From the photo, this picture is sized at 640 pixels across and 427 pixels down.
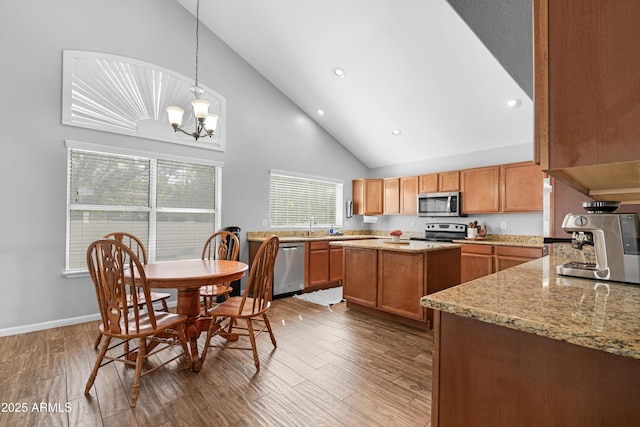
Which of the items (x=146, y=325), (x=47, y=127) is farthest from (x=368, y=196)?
(x=47, y=127)

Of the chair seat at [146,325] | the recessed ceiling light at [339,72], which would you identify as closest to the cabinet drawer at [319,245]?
the recessed ceiling light at [339,72]

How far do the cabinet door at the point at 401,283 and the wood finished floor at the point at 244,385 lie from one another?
0.31 meters

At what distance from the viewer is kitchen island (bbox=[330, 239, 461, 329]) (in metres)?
3.12

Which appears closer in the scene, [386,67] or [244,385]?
[244,385]

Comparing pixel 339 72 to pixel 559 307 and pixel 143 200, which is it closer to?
pixel 143 200

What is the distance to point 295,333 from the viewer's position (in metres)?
3.04

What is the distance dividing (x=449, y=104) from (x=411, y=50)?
1.04 metres

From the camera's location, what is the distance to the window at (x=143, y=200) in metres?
3.38

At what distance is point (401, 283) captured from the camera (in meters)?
3.28

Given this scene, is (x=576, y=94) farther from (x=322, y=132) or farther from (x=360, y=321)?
(x=322, y=132)

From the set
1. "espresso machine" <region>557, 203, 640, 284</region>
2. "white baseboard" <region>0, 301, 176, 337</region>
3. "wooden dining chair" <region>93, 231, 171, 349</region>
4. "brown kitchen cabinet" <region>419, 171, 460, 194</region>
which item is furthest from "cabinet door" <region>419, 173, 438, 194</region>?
"white baseboard" <region>0, 301, 176, 337</region>

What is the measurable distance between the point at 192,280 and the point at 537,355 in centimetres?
200

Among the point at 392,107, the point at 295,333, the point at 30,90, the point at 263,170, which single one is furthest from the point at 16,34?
the point at 392,107

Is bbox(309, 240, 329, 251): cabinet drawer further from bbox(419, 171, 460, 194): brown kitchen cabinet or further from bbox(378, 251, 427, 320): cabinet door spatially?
bbox(419, 171, 460, 194): brown kitchen cabinet
